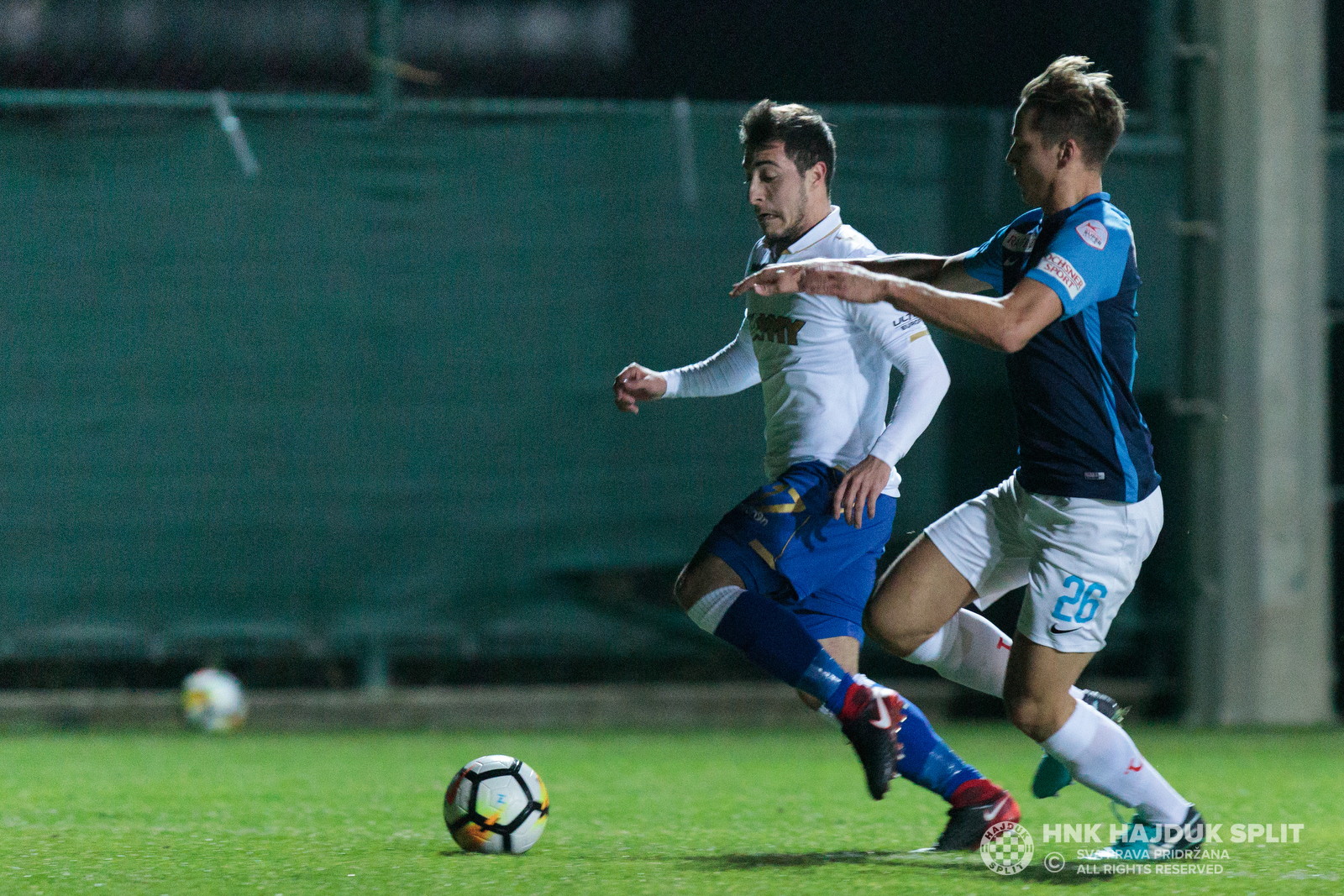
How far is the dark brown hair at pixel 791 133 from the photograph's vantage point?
14.7ft

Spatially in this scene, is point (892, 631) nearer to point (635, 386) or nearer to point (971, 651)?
point (971, 651)

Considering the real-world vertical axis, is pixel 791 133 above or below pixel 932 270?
above

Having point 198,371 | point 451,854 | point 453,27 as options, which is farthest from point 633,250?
point 451,854

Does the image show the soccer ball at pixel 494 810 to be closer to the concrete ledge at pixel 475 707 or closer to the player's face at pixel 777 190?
the player's face at pixel 777 190

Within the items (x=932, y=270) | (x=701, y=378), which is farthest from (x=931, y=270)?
(x=701, y=378)

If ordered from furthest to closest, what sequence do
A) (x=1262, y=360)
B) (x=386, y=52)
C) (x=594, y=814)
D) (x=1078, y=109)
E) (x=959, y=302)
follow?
1. (x=386, y=52)
2. (x=1262, y=360)
3. (x=594, y=814)
4. (x=1078, y=109)
5. (x=959, y=302)

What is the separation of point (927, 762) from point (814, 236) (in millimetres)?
1408

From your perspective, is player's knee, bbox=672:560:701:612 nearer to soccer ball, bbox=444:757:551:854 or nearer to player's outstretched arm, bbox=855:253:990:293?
soccer ball, bbox=444:757:551:854

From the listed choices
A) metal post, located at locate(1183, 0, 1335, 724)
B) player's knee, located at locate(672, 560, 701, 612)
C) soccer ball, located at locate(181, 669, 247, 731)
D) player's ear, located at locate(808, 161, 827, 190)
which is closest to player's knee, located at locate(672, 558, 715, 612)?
player's knee, located at locate(672, 560, 701, 612)

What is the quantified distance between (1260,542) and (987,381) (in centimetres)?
150

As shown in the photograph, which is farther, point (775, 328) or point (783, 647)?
point (775, 328)

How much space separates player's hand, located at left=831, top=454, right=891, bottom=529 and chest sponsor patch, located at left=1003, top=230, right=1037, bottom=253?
612 mm

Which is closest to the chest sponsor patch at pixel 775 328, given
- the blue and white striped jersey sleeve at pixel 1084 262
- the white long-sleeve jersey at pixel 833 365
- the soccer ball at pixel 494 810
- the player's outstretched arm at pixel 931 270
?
the white long-sleeve jersey at pixel 833 365

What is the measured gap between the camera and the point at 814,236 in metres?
4.56
